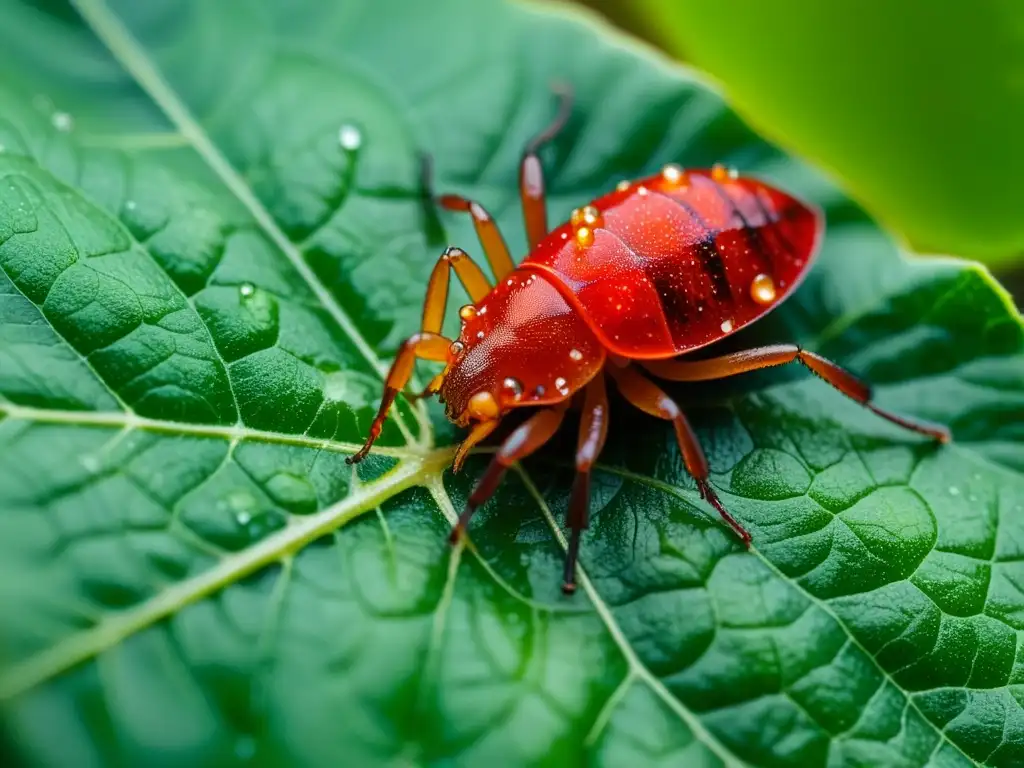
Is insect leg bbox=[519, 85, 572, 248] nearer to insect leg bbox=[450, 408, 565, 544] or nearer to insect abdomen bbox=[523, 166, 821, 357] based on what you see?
insect abdomen bbox=[523, 166, 821, 357]

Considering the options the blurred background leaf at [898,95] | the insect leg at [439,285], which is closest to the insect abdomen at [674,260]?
the insect leg at [439,285]

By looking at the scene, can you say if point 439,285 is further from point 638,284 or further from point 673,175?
point 673,175

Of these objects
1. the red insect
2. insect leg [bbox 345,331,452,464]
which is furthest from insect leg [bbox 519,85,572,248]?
insect leg [bbox 345,331,452,464]

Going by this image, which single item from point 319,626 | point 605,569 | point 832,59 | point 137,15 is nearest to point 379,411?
point 319,626

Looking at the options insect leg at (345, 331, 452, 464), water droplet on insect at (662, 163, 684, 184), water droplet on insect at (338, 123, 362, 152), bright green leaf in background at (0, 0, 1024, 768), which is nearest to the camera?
bright green leaf in background at (0, 0, 1024, 768)

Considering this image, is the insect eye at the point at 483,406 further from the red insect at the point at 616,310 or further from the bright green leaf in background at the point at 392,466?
the bright green leaf in background at the point at 392,466
